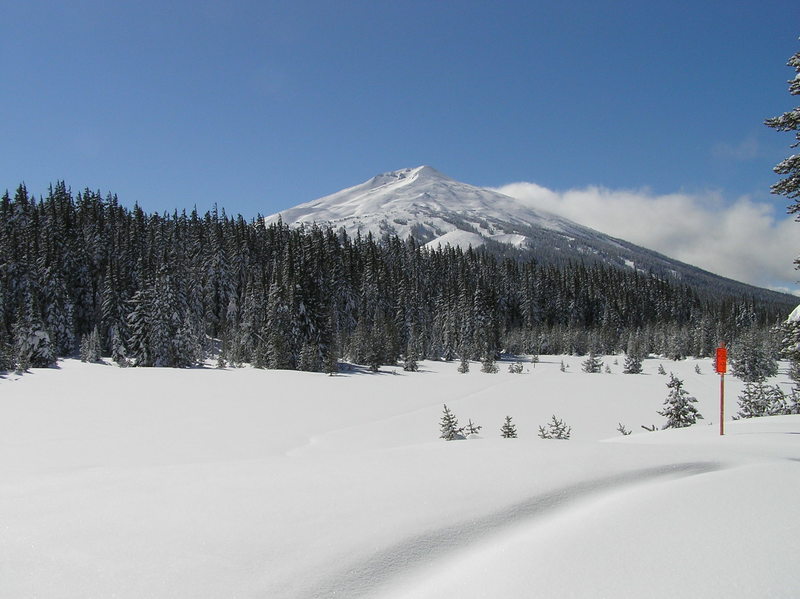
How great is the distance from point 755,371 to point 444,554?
188 ft

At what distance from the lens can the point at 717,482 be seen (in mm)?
5965

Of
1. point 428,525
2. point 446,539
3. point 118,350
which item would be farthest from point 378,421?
point 118,350

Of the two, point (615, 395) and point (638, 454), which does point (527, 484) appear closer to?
point (638, 454)

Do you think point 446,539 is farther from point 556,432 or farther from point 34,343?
point 34,343

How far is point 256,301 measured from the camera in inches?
2111

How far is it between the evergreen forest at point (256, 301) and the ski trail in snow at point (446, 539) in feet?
96.4

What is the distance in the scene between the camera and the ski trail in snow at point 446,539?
3.89m

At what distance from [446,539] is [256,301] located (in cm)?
5190

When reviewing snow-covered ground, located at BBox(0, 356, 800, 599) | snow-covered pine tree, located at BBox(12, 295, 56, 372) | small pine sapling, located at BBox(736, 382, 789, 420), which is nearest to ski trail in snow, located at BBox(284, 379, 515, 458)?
snow-covered ground, located at BBox(0, 356, 800, 599)

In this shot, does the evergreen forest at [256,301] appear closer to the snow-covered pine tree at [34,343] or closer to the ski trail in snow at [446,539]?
the snow-covered pine tree at [34,343]

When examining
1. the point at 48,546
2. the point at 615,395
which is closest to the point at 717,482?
the point at 48,546

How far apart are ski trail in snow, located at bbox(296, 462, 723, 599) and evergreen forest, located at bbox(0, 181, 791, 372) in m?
29.4

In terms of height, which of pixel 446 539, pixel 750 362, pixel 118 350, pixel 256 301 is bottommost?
pixel 118 350

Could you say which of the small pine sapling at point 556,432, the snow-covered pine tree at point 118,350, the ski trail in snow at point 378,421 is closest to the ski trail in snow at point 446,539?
the ski trail in snow at point 378,421
